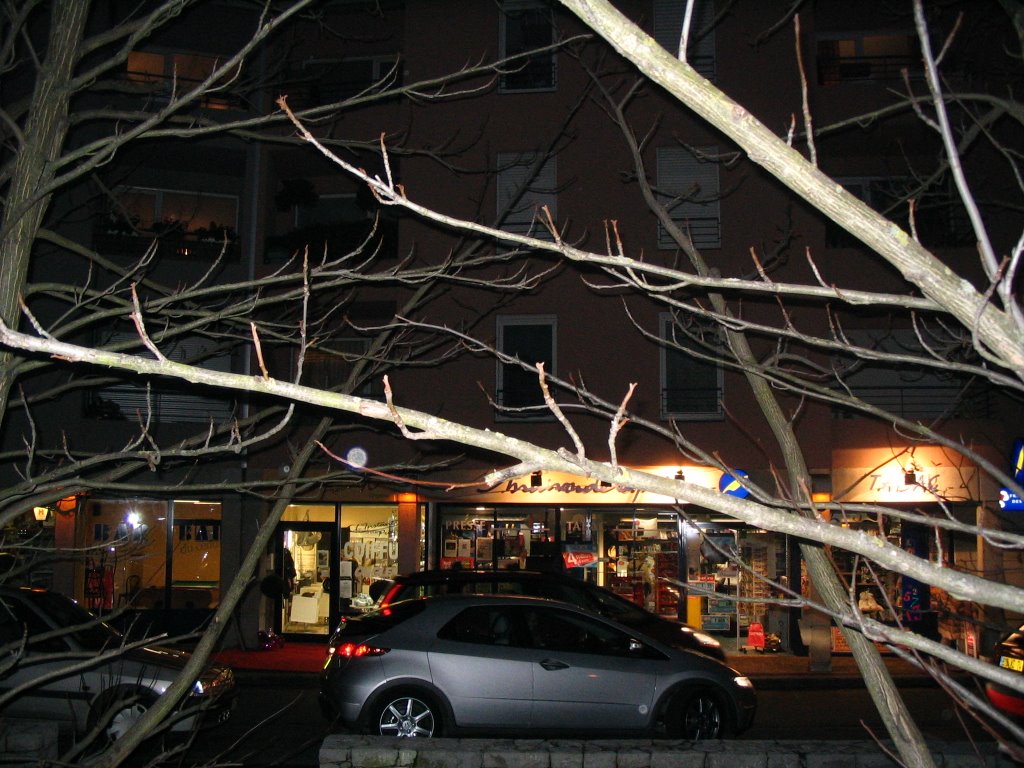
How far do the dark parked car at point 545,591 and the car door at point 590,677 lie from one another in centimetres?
173

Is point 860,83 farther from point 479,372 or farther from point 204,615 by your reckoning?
point 204,615

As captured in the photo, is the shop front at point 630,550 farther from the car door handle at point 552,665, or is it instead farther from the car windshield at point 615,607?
the car door handle at point 552,665

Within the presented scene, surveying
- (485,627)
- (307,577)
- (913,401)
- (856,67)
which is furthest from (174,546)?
(856,67)

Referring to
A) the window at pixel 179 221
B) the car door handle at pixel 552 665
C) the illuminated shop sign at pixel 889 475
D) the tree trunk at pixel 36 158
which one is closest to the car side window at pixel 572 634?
the car door handle at pixel 552 665

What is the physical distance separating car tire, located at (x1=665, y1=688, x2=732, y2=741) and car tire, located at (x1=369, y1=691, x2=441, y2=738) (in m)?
2.56

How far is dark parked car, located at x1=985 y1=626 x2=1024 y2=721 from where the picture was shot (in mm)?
7727

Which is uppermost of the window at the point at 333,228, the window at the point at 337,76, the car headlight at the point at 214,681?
the window at the point at 337,76

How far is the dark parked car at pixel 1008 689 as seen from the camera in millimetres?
7727

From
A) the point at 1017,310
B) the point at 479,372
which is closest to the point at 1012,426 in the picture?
the point at 479,372

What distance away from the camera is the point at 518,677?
983 centimetres

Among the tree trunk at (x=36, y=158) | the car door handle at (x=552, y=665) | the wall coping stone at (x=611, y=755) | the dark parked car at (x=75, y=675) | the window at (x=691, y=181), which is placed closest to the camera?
the tree trunk at (x=36, y=158)

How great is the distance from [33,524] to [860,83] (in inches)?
682

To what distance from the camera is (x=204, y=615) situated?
56.7 feet

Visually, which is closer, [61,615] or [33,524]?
[61,615]
